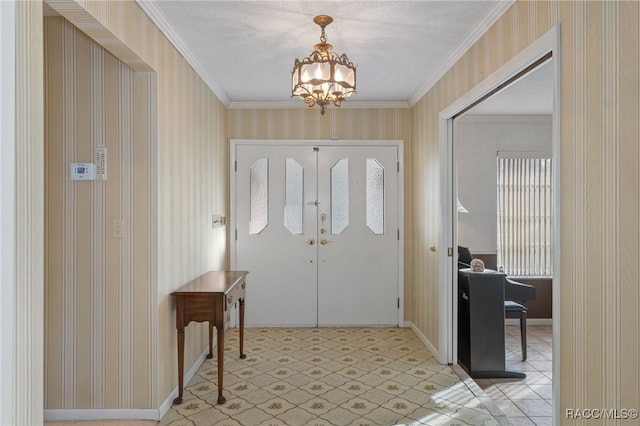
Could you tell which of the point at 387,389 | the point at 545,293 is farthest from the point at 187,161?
the point at 545,293

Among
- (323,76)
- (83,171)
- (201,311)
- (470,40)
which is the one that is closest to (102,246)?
(83,171)

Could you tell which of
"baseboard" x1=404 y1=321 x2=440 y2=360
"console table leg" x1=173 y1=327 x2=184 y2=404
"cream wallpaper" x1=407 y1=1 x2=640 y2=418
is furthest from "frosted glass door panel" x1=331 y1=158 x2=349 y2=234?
"cream wallpaper" x1=407 y1=1 x2=640 y2=418

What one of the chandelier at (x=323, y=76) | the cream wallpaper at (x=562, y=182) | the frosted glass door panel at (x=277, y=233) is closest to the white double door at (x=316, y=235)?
the frosted glass door panel at (x=277, y=233)

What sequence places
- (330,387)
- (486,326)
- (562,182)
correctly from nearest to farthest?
(562,182) → (330,387) → (486,326)

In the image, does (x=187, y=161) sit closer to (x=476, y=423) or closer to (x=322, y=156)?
(x=322, y=156)

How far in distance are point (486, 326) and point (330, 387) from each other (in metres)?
1.39

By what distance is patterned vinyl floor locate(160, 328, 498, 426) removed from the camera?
9.27 ft

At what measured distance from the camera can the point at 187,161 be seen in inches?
136

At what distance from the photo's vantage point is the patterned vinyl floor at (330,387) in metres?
2.82

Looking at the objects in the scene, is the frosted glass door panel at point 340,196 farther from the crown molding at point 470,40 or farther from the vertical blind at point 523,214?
the vertical blind at point 523,214

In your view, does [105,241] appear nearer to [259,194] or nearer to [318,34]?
[318,34]

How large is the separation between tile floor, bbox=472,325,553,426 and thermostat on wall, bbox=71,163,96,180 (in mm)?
3062

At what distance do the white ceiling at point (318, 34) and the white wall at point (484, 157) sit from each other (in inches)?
55.7

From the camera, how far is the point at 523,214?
209 inches
